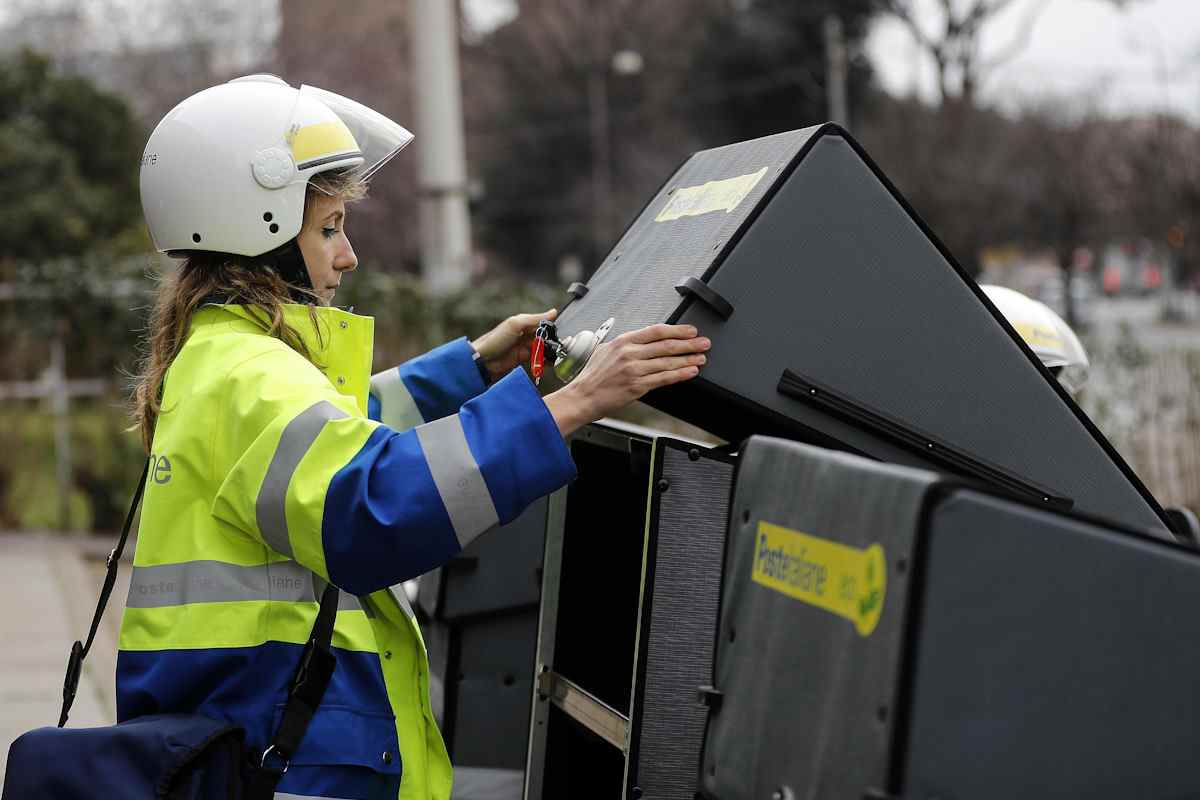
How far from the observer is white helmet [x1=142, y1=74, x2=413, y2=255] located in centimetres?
257

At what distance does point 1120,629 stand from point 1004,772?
0.21 metres

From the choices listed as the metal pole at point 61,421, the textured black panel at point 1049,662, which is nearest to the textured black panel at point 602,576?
the textured black panel at point 1049,662

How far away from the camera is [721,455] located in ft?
7.82

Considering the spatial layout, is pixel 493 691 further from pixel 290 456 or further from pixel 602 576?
pixel 290 456

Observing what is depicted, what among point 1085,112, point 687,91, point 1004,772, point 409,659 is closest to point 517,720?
point 409,659

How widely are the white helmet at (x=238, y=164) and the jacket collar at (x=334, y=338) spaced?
0.14 m

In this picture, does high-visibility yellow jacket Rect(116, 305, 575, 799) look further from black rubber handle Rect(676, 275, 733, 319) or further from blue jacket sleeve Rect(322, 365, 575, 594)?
black rubber handle Rect(676, 275, 733, 319)

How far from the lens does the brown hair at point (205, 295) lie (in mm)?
2574

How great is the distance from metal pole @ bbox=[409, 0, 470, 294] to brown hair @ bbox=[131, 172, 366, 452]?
873cm

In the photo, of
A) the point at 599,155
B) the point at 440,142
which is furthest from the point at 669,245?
the point at 599,155

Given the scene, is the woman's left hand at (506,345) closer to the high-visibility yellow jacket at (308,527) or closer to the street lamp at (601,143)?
the high-visibility yellow jacket at (308,527)

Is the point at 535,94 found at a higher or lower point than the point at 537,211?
higher

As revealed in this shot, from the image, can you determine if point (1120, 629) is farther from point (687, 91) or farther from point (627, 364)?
point (687, 91)

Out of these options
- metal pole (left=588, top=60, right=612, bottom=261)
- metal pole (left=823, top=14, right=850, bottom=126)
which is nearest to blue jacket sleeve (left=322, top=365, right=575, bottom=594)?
metal pole (left=823, top=14, right=850, bottom=126)
